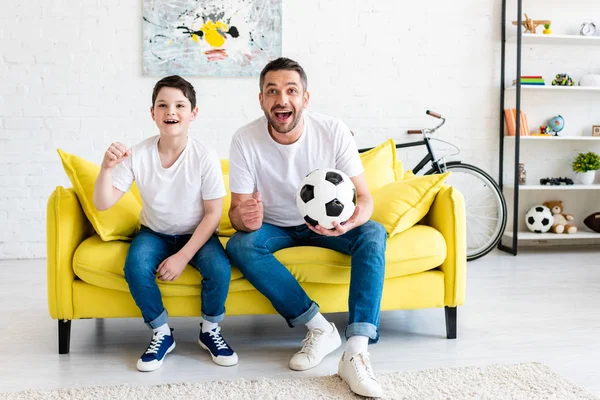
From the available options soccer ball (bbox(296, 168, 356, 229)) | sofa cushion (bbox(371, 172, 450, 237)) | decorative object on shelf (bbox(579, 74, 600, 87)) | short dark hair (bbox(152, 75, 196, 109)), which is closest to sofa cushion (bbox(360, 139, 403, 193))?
sofa cushion (bbox(371, 172, 450, 237))

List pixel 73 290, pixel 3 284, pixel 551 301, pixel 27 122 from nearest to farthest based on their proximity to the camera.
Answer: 1. pixel 73 290
2. pixel 551 301
3. pixel 3 284
4. pixel 27 122

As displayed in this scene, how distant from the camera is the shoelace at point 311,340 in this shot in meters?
2.09

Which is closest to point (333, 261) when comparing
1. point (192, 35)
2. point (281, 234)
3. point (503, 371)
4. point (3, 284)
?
point (281, 234)

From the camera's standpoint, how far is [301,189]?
6.61 feet

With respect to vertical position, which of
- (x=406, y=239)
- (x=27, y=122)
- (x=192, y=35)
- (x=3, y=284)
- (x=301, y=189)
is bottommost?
(x=3, y=284)

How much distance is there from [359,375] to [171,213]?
2.78 ft

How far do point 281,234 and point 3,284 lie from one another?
1.83 metres

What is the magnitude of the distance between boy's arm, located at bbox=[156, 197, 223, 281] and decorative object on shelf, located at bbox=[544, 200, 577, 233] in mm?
2871

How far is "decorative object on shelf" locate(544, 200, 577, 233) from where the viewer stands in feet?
13.9

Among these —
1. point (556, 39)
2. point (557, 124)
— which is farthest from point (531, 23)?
point (557, 124)

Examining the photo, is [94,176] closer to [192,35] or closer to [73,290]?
[73,290]

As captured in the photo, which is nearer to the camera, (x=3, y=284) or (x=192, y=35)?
(x=3, y=284)

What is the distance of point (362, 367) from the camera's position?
1.86 metres

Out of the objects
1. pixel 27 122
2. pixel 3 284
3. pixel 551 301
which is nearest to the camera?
pixel 551 301
